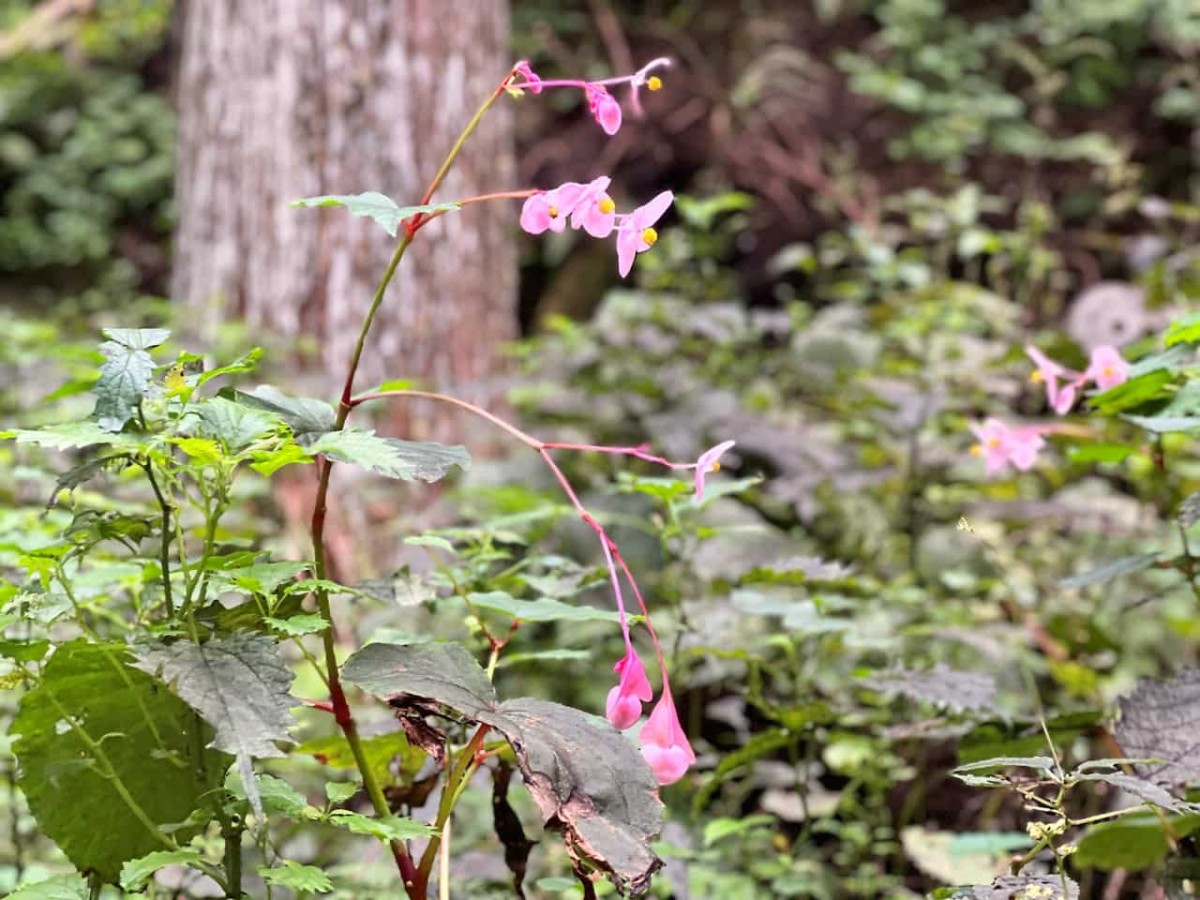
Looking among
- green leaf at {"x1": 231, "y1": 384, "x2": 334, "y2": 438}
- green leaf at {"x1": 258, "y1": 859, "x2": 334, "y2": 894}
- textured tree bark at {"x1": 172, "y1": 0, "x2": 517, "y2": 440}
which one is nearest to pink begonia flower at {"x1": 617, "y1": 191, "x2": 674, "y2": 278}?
green leaf at {"x1": 231, "y1": 384, "x2": 334, "y2": 438}

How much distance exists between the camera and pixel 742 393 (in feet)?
8.50

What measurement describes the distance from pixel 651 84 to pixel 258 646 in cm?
51

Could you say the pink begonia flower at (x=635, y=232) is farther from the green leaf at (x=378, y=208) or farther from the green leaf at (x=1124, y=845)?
the green leaf at (x=1124, y=845)

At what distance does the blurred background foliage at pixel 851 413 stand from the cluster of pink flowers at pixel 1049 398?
6cm

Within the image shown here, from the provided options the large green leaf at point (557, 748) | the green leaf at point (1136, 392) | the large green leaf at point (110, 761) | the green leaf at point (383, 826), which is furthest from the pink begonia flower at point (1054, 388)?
the large green leaf at point (110, 761)

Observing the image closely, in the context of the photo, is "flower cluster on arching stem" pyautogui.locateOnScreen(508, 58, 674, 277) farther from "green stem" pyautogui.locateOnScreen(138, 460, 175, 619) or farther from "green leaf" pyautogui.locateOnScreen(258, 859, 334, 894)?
"green leaf" pyautogui.locateOnScreen(258, 859, 334, 894)

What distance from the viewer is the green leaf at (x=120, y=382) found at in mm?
711

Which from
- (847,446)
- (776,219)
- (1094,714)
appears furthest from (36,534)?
(776,219)

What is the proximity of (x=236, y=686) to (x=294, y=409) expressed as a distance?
215 millimetres

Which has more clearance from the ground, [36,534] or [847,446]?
[36,534]

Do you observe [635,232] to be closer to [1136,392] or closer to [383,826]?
[383,826]

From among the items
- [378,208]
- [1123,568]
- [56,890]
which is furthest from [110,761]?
[1123,568]

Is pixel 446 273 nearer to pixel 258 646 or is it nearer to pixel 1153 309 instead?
pixel 1153 309

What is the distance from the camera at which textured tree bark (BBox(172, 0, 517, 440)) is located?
276 cm
